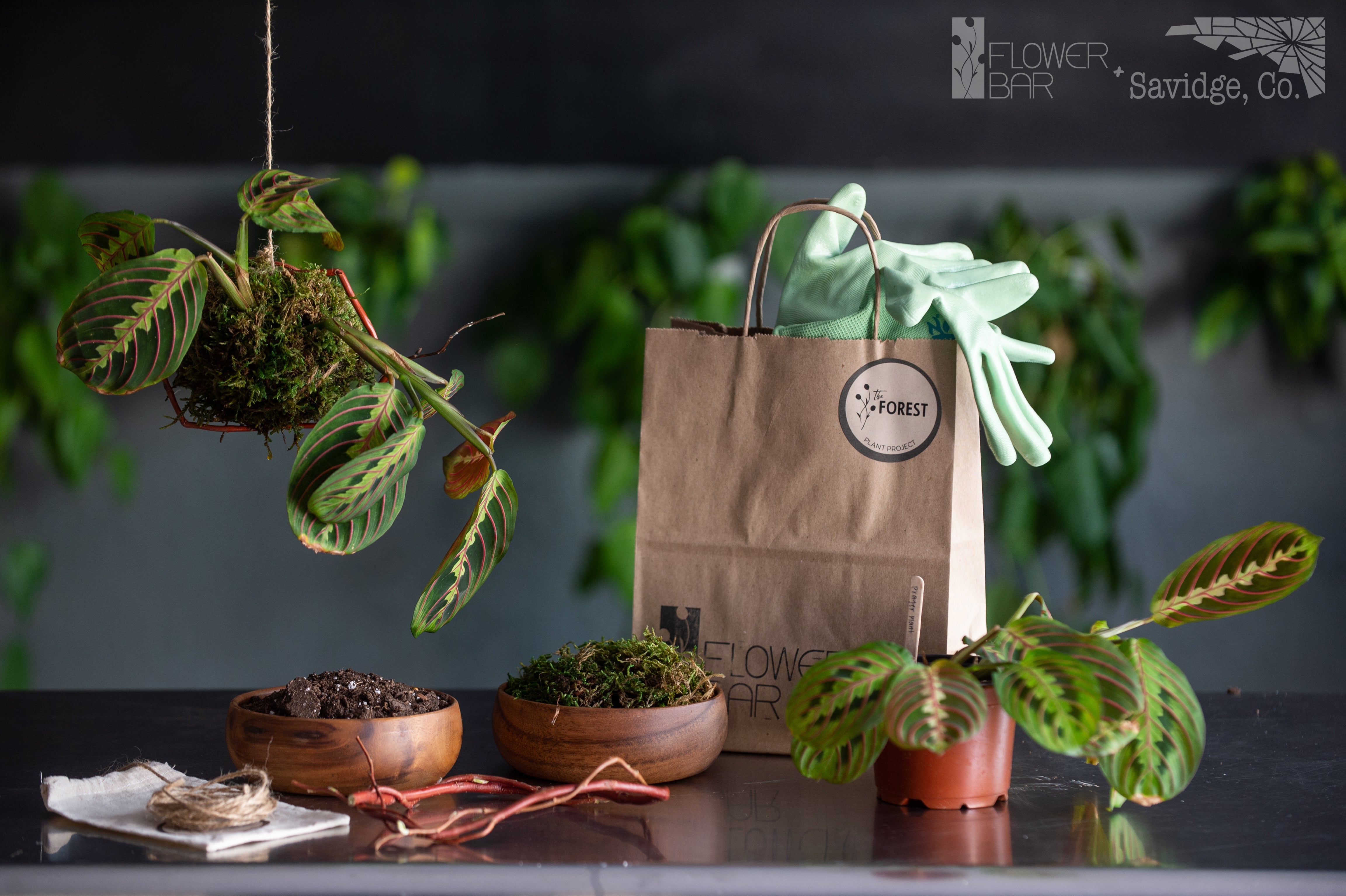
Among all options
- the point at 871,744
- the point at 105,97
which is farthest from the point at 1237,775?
the point at 105,97

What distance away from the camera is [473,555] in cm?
86

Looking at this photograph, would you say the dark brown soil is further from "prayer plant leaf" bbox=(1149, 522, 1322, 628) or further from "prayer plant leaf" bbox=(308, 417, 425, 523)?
"prayer plant leaf" bbox=(1149, 522, 1322, 628)

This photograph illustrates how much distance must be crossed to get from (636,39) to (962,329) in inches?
56.6

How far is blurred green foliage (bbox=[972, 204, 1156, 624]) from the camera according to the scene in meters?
2.00

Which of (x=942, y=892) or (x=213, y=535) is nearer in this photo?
(x=942, y=892)

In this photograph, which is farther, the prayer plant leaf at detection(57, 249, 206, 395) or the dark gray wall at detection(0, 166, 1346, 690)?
the dark gray wall at detection(0, 166, 1346, 690)

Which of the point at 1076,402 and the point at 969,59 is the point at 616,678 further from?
the point at 969,59

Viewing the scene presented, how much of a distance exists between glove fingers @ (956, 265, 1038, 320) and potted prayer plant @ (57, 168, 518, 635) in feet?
1.40

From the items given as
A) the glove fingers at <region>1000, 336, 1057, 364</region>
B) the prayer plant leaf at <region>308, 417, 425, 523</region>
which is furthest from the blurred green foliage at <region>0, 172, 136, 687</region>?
the glove fingers at <region>1000, 336, 1057, 364</region>

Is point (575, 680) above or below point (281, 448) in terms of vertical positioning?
below

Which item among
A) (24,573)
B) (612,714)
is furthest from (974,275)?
(24,573)

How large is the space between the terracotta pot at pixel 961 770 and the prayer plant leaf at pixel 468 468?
400 millimetres

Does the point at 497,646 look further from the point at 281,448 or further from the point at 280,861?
the point at 280,861

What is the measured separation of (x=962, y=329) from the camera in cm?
91
